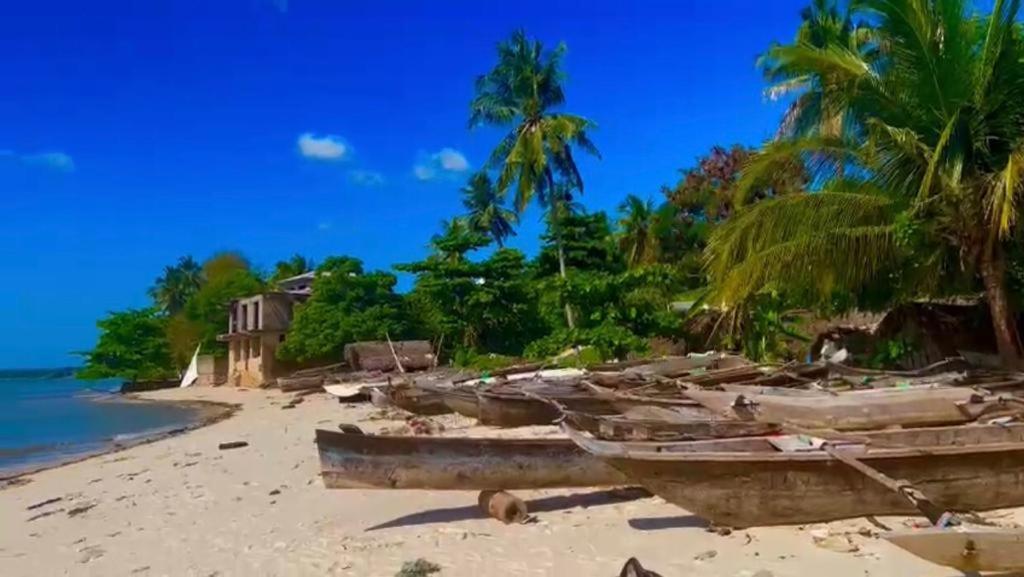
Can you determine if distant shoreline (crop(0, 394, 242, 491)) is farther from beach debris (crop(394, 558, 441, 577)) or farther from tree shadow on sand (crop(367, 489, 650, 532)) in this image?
beach debris (crop(394, 558, 441, 577))

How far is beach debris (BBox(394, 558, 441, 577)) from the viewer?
5133mm

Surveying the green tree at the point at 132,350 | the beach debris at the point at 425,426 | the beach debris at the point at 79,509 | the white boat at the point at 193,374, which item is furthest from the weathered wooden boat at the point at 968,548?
the green tree at the point at 132,350

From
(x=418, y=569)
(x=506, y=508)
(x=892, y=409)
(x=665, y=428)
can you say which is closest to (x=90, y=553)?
(x=418, y=569)

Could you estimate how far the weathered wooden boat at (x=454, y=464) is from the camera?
6.39 metres

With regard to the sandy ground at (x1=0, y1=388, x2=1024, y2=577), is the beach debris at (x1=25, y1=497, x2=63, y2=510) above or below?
below

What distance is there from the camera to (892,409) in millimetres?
6984

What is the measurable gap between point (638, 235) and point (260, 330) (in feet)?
53.2

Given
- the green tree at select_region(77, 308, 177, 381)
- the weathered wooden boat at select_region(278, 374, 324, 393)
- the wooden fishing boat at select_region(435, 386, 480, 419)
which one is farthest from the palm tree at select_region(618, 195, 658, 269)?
the green tree at select_region(77, 308, 177, 381)

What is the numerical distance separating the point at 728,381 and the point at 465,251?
15364mm

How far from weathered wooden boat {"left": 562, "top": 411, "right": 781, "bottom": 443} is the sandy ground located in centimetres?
56

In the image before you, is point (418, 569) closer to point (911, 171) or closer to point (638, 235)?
point (911, 171)

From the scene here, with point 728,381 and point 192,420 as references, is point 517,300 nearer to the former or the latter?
point 192,420

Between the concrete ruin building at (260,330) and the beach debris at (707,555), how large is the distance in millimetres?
29347

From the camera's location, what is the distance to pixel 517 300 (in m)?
25.8
